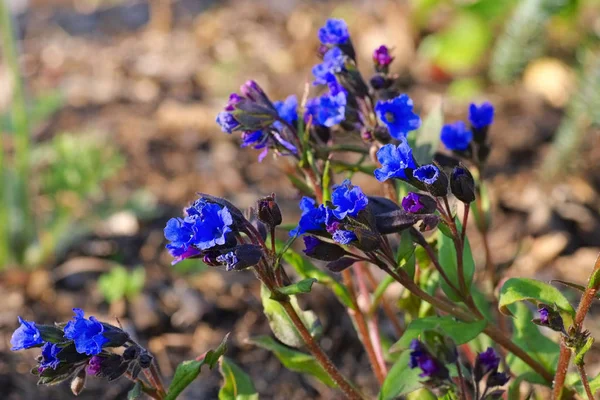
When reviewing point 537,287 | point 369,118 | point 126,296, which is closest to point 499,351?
point 537,287

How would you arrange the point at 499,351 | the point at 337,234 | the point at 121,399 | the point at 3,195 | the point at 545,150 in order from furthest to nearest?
the point at 545,150 → the point at 3,195 → the point at 121,399 → the point at 499,351 → the point at 337,234

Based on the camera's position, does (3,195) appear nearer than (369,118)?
No

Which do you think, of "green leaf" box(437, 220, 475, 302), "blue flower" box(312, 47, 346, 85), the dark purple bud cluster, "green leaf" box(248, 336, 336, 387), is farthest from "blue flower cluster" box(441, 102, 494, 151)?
the dark purple bud cluster

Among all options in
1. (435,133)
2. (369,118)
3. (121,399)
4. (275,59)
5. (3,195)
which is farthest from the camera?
(275,59)

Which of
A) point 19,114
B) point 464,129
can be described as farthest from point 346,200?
point 19,114

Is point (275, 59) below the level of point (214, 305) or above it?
above

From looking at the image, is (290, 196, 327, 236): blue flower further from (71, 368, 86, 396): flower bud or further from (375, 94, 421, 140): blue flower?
(71, 368, 86, 396): flower bud

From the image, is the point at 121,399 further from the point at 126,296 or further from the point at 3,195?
the point at 3,195
